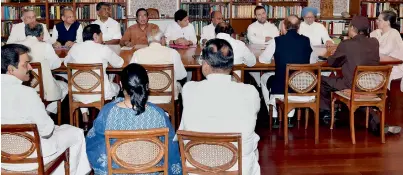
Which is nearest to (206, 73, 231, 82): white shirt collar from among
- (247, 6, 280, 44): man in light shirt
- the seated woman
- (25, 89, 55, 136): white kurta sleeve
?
the seated woman

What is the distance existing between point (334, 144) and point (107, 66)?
2327 mm

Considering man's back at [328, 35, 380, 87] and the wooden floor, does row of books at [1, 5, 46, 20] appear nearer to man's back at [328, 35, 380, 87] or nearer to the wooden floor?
the wooden floor

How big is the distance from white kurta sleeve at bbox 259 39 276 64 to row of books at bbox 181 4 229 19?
12.8 ft

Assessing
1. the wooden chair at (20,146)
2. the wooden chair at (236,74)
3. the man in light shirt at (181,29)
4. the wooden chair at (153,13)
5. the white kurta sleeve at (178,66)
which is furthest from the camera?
the wooden chair at (153,13)

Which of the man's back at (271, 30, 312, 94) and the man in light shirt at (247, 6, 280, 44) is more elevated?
the man in light shirt at (247, 6, 280, 44)

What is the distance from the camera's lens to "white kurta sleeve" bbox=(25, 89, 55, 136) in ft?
10.7

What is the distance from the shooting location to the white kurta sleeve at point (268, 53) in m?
5.50

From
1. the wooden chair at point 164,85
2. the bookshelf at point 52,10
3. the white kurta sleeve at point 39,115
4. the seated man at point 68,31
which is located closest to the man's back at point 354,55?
the wooden chair at point 164,85

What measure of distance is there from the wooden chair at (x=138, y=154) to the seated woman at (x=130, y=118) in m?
0.20

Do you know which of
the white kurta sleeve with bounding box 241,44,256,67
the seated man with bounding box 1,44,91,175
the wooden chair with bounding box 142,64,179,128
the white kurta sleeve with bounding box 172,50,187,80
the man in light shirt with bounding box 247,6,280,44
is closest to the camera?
the seated man with bounding box 1,44,91,175

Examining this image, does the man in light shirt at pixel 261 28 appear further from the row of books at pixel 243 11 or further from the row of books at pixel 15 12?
the row of books at pixel 15 12

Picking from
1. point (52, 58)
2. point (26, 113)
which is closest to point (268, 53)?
point (52, 58)

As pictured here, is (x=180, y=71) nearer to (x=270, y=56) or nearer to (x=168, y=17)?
(x=270, y=56)

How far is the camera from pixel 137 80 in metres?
3.24
